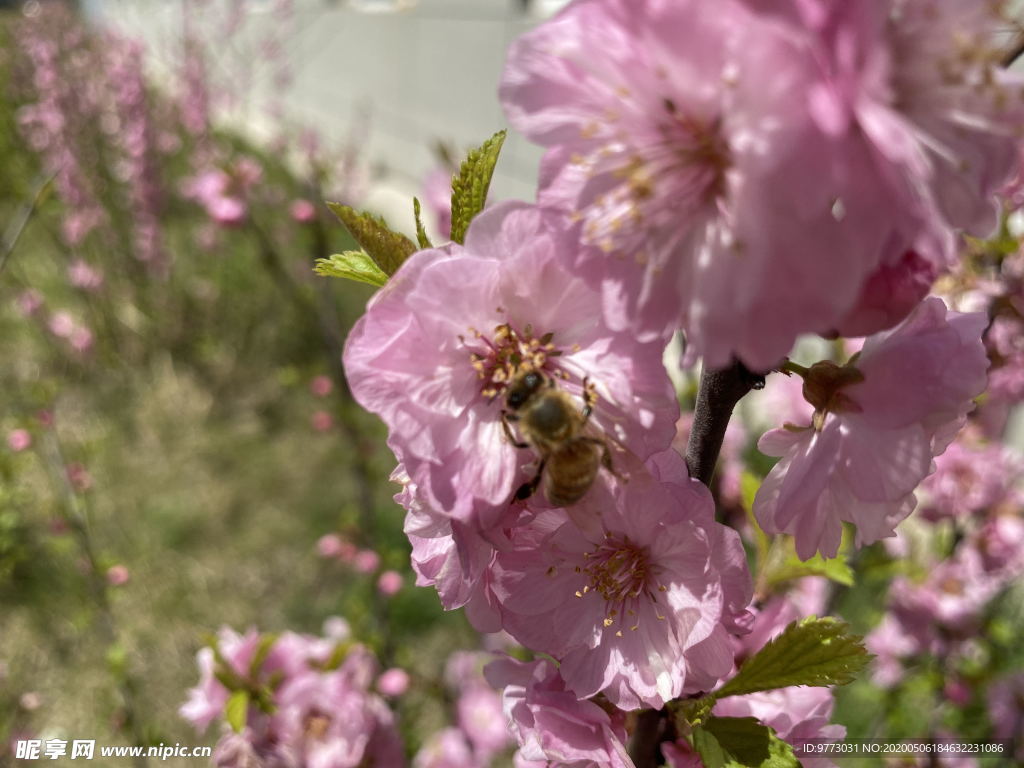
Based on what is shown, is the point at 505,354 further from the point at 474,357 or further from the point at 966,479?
the point at 966,479

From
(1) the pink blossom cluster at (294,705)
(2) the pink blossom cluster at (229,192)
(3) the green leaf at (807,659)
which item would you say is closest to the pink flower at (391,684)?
(1) the pink blossom cluster at (294,705)

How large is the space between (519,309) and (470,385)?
7cm

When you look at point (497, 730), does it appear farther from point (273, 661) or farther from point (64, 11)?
point (64, 11)

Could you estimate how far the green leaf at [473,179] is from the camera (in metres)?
0.62

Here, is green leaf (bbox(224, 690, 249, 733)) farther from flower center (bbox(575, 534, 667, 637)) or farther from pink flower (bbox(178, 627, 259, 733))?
flower center (bbox(575, 534, 667, 637))

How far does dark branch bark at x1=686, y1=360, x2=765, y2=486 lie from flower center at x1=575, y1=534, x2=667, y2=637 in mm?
94

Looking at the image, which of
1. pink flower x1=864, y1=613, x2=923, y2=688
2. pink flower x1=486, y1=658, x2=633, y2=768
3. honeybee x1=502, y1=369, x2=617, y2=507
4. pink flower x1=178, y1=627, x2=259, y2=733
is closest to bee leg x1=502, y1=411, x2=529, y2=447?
honeybee x1=502, y1=369, x2=617, y2=507

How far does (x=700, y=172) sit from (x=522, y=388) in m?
0.21

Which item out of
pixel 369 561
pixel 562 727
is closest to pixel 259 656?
pixel 562 727

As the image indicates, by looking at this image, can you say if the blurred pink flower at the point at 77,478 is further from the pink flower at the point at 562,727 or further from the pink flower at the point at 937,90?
the pink flower at the point at 937,90

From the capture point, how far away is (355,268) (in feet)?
2.12

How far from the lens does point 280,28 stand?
6957mm

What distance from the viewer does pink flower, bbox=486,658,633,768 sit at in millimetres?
626

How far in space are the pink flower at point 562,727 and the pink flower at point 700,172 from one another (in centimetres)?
37
